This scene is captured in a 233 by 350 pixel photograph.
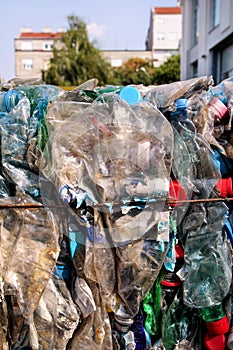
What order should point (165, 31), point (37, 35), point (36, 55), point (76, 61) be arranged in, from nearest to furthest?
point (76, 61), point (36, 55), point (37, 35), point (165, 31)

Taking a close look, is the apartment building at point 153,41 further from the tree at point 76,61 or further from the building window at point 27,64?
the tree at point 76,61

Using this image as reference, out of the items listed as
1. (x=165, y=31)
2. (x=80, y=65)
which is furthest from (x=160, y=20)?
(x=80, y=65)

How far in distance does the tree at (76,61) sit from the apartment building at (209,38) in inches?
489

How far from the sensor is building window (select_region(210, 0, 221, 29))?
26.2ft

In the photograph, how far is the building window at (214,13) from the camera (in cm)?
797

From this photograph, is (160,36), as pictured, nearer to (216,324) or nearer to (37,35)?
(37,35)

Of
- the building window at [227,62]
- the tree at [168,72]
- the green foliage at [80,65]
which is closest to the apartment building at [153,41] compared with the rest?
the green foliage at [80,65]

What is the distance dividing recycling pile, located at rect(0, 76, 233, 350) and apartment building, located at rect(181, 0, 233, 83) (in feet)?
18.9

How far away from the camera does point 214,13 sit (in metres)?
8.41

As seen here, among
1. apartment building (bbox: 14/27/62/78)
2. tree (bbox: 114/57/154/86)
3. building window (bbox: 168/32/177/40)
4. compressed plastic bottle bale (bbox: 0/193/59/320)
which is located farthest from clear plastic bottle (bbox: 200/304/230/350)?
building window (bbox: 168/32/177/40)

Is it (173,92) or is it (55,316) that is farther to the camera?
(173,92)

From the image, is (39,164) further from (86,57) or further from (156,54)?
(156,54)

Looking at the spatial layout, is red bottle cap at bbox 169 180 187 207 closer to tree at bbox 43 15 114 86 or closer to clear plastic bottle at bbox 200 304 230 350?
clear plastic bottle at bbox 200 304 230 350

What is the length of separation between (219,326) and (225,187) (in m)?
0.51
